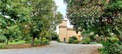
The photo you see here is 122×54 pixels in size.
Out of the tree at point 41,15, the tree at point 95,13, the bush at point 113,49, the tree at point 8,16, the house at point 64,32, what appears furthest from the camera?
the house at point 64,32

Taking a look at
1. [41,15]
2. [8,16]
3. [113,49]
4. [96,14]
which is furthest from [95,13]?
[41,15]

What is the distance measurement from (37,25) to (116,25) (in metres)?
16.8

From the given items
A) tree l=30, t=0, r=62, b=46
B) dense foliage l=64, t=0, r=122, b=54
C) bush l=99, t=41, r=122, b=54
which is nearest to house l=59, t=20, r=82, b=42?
tree l=30, t=0, r=62, b=46

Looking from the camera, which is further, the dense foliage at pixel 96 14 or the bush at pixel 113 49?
the bush at pixel 113 49

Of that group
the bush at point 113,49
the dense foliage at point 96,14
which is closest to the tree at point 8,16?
the dense foliage at point 96,14

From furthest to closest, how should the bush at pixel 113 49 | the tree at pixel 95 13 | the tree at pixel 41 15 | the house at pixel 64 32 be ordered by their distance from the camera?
the house at pixel 64 32
the tree at pixel 41 15
the bush at pixel 113 49
the tree at pixel 95 13

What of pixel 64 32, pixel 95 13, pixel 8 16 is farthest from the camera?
pixel 64 32

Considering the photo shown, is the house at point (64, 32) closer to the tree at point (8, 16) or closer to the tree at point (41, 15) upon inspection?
the tree at point (41, 15)

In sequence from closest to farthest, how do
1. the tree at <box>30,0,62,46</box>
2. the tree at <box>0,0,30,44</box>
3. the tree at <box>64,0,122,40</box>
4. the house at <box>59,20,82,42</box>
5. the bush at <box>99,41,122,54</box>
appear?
the tree at <box>0,0,30,44</box> → the tree at <box>64,0,122,40</box> → the bush at <box>99,41,122,54</box> → the tree at <box>30,0,62,46</box> → the house at <box>59,20,82,42</box>

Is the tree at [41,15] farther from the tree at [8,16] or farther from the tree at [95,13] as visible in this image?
the tree at [8,16]

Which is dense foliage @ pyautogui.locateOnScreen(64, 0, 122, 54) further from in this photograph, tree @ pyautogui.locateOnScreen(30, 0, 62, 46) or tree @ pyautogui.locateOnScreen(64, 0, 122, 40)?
tree @ pyautogui.locateOnScreen(30, 0, 62, 46)

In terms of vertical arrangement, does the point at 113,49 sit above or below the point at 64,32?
above

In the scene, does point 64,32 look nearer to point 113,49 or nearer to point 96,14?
point 113,49

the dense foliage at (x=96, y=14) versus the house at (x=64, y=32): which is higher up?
the dense foliage at (x=96, y=14)
